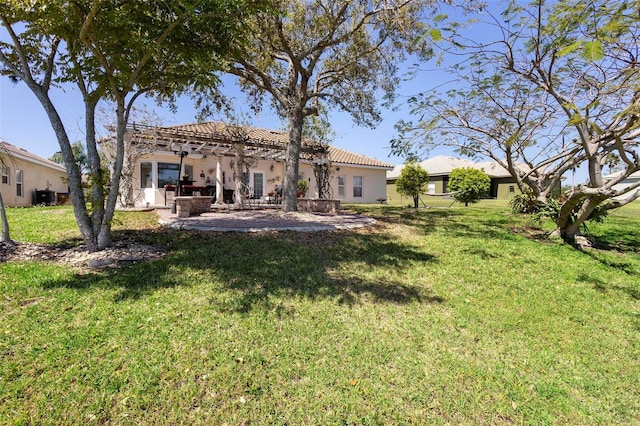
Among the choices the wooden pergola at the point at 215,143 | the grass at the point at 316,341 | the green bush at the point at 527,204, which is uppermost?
the wooden pergola at the point at 215,143

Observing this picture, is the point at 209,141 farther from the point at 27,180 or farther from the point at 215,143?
the point at 27,180

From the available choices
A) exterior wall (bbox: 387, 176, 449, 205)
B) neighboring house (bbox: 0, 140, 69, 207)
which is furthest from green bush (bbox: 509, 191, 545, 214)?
neighboring house (bbox: 0, 140, 69, 207)

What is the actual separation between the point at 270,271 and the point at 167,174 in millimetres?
11426

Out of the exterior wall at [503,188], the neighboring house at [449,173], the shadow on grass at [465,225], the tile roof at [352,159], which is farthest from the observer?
the neighboring house at [449,173]

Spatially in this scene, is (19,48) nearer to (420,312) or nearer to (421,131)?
(420,312)

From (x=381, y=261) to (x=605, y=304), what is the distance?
339cm

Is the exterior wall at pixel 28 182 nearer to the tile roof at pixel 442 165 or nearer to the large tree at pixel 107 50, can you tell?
the large tree at pixel 107 50

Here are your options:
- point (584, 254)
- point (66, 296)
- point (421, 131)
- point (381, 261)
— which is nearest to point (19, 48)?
point (66, 296)

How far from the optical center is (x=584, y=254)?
7.12m

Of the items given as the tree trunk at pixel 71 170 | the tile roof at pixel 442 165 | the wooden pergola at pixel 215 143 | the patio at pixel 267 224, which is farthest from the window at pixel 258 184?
the tile roof at pixel 442 165

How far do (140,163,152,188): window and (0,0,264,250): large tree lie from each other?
813 cm

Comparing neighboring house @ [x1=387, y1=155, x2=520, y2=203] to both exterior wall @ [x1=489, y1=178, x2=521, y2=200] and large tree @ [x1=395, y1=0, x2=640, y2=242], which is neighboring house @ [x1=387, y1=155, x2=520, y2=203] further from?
large tree @ [x1=395, y1=0, x2=640, y2=242]

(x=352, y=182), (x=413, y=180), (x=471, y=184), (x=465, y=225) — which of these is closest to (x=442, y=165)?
(x=352, y=182)

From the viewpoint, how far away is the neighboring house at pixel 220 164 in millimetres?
11750
